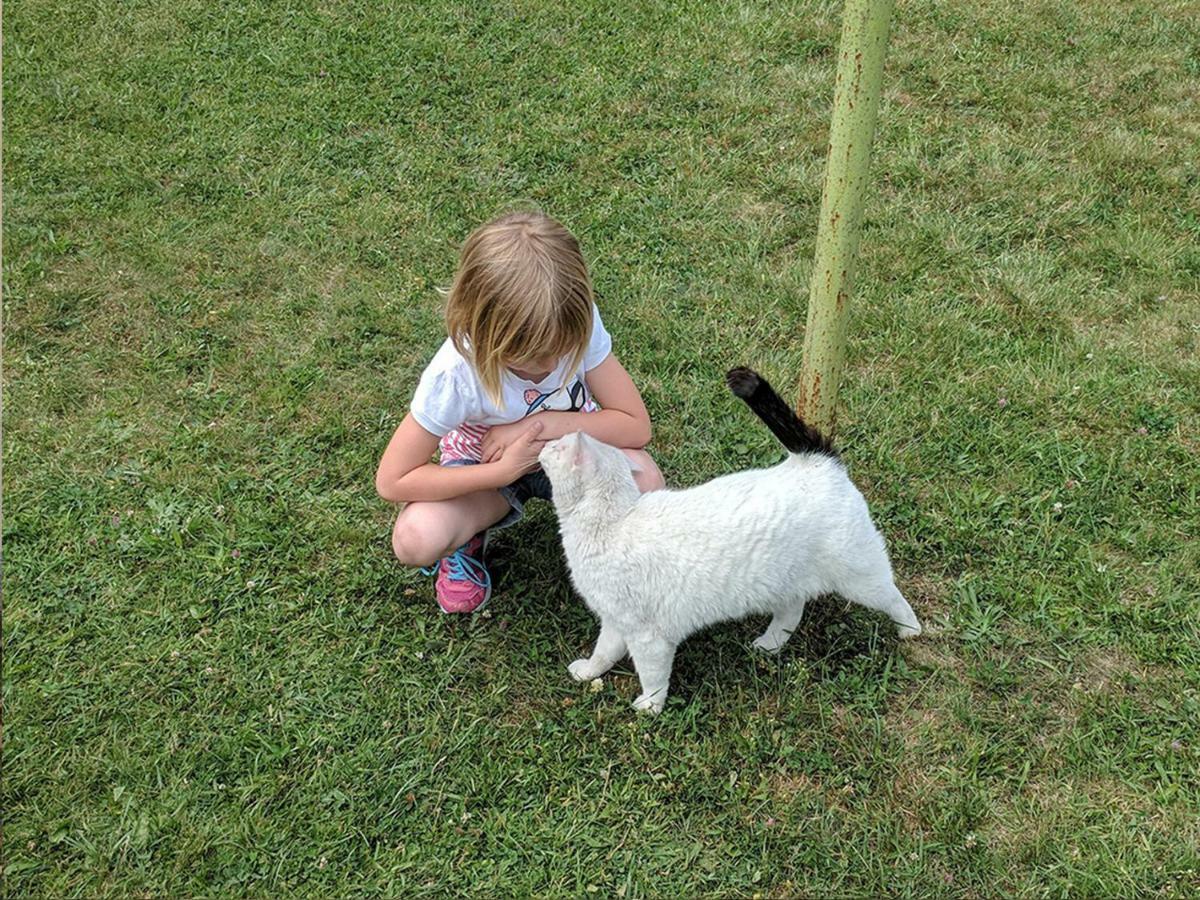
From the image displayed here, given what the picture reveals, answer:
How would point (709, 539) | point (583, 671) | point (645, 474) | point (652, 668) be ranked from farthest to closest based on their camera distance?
point (645, 474), point (583, 671), point (652, 668), point (709, 539)

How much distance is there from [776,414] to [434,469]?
0.99 meters

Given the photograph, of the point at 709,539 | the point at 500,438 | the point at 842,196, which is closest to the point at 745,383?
the point at 709,539

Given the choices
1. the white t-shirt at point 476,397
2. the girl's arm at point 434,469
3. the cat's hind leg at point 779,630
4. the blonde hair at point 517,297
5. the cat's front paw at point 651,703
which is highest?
the blonde hair at point 517,297

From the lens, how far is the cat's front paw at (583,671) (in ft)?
9.16

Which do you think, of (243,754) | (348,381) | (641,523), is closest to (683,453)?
(641,523)

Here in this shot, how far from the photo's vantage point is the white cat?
244 cm

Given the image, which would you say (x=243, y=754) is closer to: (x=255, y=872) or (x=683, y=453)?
(x=255, y=872)

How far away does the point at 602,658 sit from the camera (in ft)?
9.07

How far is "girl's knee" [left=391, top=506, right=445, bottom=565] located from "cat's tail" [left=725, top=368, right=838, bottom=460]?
38.9 inches

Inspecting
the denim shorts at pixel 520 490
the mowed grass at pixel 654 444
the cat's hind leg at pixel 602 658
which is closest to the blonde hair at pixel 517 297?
the denim shorts at pixel 520 490

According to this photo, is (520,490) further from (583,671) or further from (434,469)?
(583,671)

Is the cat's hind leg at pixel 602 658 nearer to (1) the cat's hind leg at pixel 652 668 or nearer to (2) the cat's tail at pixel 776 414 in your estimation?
(1) the cat's hind leg at pixel 652 668

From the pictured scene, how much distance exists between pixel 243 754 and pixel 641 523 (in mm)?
1290

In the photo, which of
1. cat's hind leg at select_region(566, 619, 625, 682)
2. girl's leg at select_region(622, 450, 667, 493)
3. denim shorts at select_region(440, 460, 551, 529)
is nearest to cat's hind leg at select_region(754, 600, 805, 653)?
cat's hind leg at select_region(566, 619, 625, 682)
